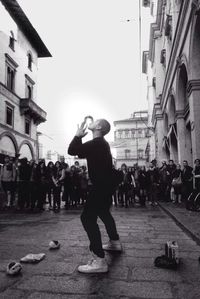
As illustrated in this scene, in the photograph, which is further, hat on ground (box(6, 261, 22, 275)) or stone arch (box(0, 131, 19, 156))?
stone arch (box(0, 131, 19, 156))

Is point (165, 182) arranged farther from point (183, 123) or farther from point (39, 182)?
point (39, 182)

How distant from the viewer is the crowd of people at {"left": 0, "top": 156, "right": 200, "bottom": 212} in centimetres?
1109

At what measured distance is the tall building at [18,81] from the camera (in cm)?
2412

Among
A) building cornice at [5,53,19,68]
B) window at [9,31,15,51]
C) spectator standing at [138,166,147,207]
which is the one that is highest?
window at [9,31,15,51]

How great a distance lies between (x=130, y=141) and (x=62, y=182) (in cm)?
6304

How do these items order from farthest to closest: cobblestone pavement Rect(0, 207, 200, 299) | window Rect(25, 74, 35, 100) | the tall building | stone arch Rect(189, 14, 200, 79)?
window Rect(25, 74, 35, 100) → the tall building → stone arch Rect(189, 14, 200, 79) → cobblestone pavement Rect(0, 207, 200, 299)

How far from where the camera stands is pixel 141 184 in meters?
13.5

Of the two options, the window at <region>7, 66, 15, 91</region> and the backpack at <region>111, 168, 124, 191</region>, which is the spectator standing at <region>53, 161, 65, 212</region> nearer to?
the backpack at <region>111, 168, 124, 191</region>

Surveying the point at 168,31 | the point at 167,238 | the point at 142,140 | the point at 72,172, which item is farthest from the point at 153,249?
the point at 142,140

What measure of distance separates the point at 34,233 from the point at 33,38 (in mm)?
27990

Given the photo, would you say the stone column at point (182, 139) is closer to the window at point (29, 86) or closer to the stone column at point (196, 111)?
the stone column at point (196, 111)

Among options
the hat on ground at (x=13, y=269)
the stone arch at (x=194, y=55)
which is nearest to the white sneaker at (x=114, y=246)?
the hat on ground at (x=13, y=269)

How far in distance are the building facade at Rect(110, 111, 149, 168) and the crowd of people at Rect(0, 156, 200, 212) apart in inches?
2245

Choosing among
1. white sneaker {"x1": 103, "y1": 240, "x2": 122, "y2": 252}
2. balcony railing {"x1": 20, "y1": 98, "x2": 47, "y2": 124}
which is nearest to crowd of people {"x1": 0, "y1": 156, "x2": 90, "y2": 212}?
white sneaker {"x1": 103, "y1": 240, "x2": 122, "y2": 252}
